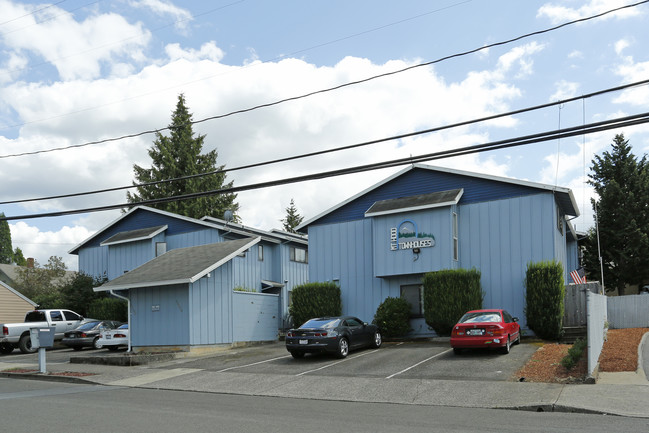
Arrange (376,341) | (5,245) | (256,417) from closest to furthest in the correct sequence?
(256,417)
(376,341)
(5,245)

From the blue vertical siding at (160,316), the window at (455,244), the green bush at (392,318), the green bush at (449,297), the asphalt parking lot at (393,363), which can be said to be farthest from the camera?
the window at (455,244)

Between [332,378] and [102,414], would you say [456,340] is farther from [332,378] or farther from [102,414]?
[102,414]

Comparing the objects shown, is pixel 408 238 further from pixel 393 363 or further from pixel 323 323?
pixel 393 363

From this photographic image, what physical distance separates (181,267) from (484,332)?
1263cm

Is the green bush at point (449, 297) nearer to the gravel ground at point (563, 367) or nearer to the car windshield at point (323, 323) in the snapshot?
the gravel ground at point (563, 367)

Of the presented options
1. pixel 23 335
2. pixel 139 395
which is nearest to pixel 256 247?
pixel 23 335

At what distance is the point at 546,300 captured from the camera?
21.9 metres

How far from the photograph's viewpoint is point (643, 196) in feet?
136

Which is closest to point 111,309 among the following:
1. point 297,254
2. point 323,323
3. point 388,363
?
point 297,254

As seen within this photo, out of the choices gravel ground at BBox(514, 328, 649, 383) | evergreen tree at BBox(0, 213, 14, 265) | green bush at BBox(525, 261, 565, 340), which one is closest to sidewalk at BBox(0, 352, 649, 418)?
gravel ground at BBox(514, 328, 649, 383)

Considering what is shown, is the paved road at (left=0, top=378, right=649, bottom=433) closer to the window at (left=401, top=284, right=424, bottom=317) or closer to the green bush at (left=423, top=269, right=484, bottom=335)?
the green bush at (left=423, top=269, right=484, bottom=335)

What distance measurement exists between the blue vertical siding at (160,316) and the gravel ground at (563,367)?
42.1ft

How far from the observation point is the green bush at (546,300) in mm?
21734

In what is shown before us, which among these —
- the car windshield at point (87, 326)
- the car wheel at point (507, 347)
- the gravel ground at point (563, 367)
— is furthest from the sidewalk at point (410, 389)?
the car windshield at point (87, 326)
